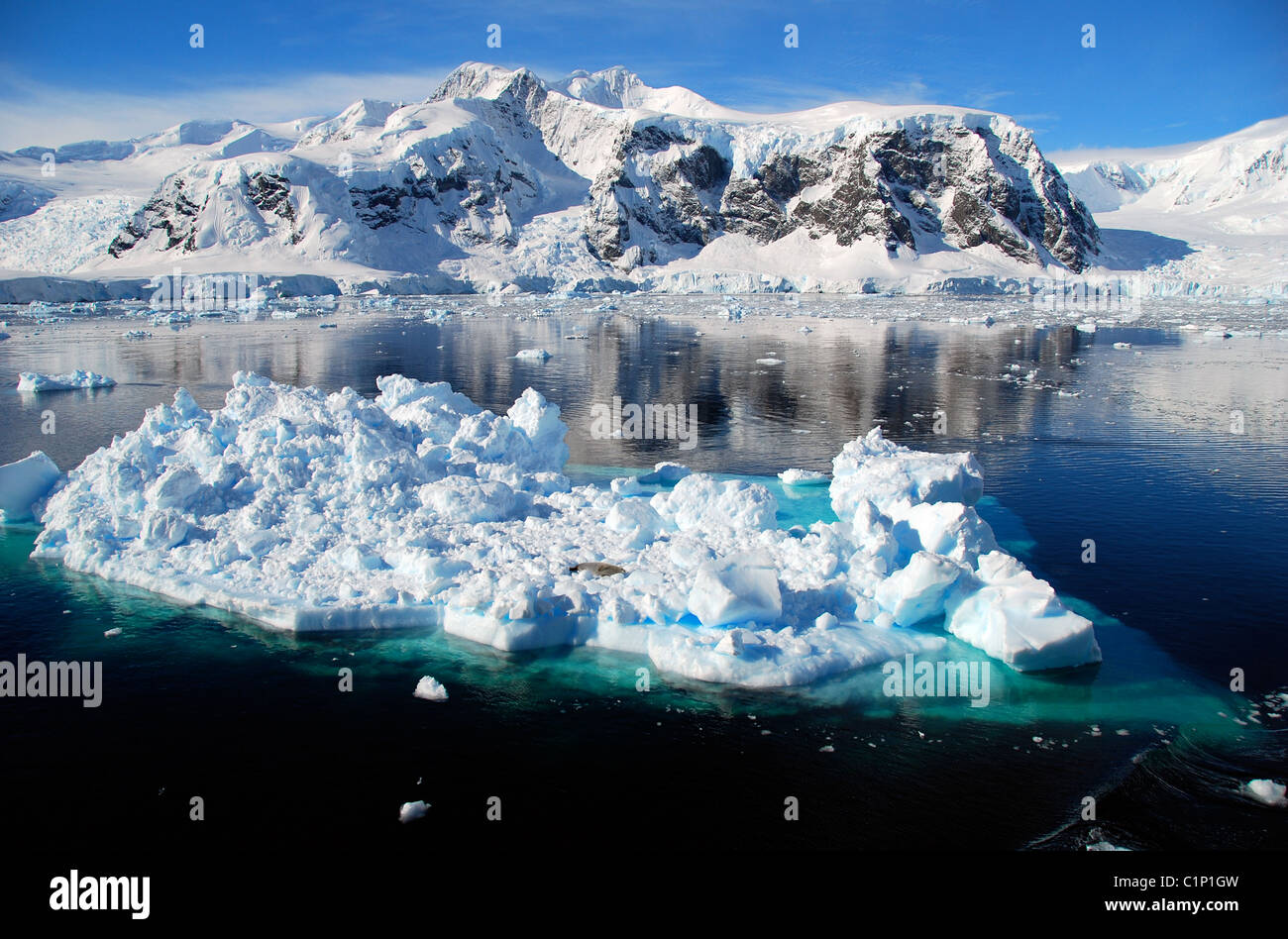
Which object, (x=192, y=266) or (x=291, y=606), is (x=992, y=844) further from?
(x=192, y=266)

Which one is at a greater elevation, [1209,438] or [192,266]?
[192,266]

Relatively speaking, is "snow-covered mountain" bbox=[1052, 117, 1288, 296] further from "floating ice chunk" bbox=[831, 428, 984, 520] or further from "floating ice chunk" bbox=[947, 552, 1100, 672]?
"floating ice chunk" bbox=[947, 552, 1100, 672]

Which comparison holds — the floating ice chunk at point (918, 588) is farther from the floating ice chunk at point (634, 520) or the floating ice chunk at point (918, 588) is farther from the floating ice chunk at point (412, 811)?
the floating ice chunk at point (412, 811)

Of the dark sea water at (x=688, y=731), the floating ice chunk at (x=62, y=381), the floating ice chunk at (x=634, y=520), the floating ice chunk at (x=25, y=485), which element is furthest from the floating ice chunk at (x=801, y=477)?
the floating ice chunk at (x=62, y=381)

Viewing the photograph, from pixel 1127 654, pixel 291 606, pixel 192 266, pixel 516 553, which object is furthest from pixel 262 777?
pixel 192 266

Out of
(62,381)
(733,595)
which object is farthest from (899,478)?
(62,381)

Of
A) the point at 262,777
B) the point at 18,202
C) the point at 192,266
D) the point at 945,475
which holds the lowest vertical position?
the point at 262,777
